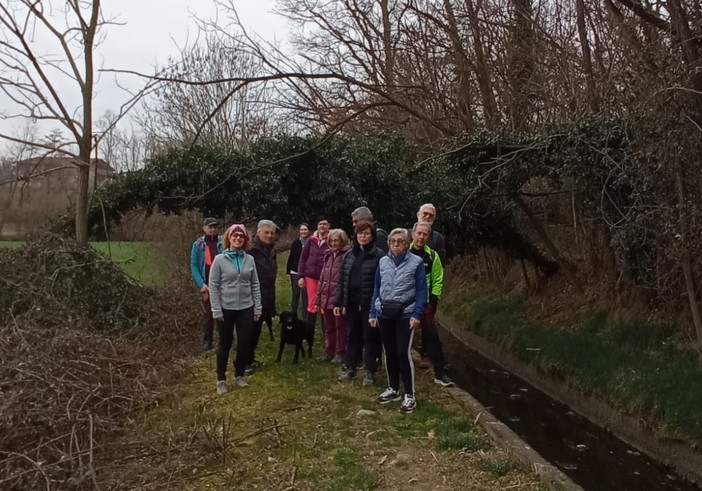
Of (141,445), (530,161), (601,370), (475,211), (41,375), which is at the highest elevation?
(530,161)

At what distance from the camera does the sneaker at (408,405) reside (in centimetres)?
637

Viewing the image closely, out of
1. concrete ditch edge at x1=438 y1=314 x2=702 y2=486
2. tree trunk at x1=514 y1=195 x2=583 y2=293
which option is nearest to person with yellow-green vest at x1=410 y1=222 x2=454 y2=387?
concrete ditch edge at x1=438 y1=314 x2=702 y2=486

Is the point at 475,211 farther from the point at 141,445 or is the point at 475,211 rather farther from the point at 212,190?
the point at 141,445

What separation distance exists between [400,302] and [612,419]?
4378mm

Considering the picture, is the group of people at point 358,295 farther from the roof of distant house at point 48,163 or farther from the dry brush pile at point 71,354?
the roof of distant house at point 48,163

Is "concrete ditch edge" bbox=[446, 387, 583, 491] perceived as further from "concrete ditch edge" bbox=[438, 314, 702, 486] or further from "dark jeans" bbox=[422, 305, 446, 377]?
"concrete ditch edge" bbox=[438, 314, 702, 486]

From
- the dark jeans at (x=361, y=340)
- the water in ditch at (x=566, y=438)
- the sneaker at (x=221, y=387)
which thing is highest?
the dark jeans at (x=361, y=340)

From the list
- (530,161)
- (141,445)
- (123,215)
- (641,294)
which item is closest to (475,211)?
A: (530,161)

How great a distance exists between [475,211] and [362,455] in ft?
26.1

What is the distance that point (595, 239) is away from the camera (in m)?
12.4

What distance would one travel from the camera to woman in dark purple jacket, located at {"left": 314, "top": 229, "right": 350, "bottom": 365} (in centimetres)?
762

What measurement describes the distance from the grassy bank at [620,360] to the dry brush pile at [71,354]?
593cm

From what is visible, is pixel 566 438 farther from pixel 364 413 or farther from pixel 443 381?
pixel 364 413

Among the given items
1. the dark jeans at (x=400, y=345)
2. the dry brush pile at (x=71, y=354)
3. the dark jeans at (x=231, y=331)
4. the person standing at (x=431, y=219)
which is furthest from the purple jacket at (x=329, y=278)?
the dry brush pile at (x=71, y=354)
